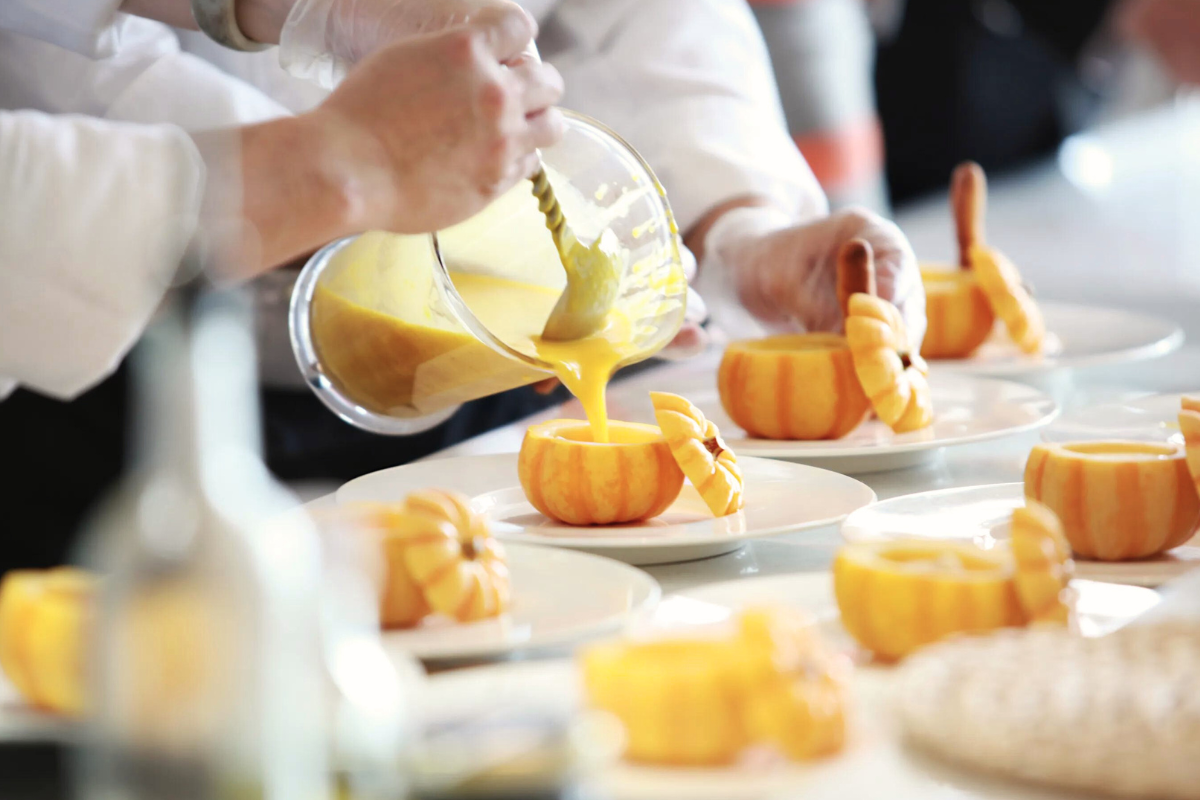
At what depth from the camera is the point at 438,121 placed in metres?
1.11

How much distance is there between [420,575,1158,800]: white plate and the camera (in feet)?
1.91

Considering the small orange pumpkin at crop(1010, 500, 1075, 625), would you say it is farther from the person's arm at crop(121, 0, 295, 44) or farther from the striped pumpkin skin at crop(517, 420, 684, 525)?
the person's arm at crop(121, 0, 295, 44)

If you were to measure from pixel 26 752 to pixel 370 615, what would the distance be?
22 centimetres

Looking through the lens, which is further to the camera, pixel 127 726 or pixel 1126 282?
pixel 1126 282

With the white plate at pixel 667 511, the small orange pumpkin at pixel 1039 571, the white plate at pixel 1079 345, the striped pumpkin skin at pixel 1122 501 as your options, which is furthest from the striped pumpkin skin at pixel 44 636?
the white plate at pixel 1079 345

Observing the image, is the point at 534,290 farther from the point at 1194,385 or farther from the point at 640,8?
the point at 640,8

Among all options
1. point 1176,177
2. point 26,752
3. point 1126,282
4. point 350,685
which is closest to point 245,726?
point 350,685

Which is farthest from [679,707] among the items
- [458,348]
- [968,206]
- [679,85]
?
[679,85]

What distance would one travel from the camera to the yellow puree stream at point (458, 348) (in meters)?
1.14

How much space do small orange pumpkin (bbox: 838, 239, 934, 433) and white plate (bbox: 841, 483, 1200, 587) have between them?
0.66ft

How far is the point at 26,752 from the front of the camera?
0.69 metres

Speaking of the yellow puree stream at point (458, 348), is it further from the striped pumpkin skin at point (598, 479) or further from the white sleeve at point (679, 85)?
the white sleeve at point (679, 85)

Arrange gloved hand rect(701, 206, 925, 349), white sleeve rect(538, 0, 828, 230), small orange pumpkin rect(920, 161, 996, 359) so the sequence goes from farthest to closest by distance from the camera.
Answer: white sleeve rect(538, 0, 828, 230) → small orange pumpkin rect(920, 161, 996, 359) → gloved hand rect(701, 206, 925, 349)

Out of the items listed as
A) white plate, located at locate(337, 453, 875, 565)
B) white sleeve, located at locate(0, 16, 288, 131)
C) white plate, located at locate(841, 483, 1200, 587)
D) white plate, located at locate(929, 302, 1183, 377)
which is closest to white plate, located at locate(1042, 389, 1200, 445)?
white plate, located at locate(841, 483, 1200, 587)
